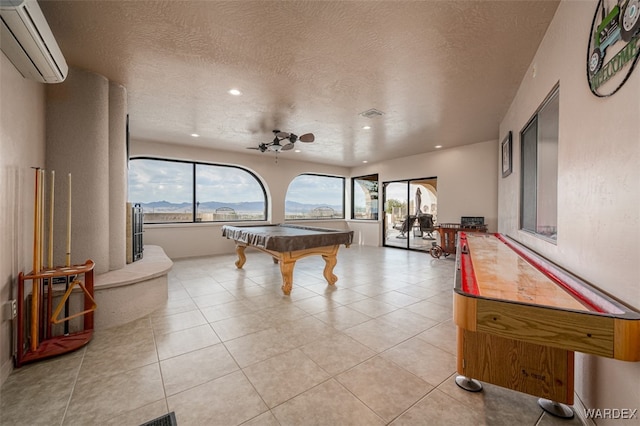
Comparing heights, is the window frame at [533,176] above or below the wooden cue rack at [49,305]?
above

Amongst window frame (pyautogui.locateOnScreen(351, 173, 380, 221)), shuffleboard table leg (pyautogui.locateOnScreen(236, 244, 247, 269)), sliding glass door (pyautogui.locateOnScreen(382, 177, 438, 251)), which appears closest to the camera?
shuffleboard table leg (pyautogui.locateOnScreen(236, 244, 247, 269))

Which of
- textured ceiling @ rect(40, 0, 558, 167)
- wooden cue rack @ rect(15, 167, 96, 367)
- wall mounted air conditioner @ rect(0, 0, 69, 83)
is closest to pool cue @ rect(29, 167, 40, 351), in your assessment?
wooden cue rack @ rect(15, 167, 96, 367)

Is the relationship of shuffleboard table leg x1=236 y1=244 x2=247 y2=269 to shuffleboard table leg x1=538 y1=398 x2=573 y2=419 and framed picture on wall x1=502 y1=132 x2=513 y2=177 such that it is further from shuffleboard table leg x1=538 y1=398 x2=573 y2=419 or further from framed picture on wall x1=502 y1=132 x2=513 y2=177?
framed picture on wall x1=502 y1=132 x2=513 y2=177

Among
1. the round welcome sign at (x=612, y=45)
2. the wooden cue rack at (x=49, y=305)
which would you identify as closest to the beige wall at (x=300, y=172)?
the wooden cue rack at (x=49, y=305)

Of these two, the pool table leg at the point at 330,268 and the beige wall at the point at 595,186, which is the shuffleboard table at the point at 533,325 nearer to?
the beige wall at the point at 595,186

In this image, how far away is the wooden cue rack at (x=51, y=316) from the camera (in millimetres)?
1976

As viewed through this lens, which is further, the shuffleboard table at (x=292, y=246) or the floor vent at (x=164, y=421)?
the shuffleboard table at (x=292, y=246)

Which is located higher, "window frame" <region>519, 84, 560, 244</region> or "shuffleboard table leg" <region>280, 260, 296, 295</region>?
"window frame" <region>519, 84, 560, 244</region>

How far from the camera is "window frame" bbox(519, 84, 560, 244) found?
7.27 ft

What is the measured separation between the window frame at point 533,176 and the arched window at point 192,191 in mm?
6229

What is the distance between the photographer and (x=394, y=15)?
2.00m

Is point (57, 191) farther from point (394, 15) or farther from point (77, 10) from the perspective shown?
point (394, 15)

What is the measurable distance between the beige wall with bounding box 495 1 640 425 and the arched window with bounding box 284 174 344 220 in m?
6.74

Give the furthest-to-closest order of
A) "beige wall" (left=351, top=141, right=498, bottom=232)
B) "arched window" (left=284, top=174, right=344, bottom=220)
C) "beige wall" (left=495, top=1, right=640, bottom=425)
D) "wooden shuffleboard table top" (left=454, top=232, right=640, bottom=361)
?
"arched window" (left=284, top=174, right=344, bottom=220) < "beige wall" (left=351, top=141, right=498, bottom=232) < "beige wall" (left=495, top=1, right=640, bottom=425) < "wooden shuffleboard table top" (left=454, top=232, right=640, bottom=361)
